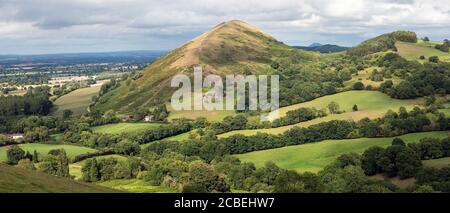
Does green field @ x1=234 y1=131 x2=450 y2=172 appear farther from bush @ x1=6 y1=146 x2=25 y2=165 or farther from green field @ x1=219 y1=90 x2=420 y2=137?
bush @ x1=6 y1=146 x2=25 y2=165

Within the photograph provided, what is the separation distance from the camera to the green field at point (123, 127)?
16712cm

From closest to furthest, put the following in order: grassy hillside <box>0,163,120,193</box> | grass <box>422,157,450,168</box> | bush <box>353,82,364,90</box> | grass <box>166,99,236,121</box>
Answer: grassy hillside <box>0,163,120,193</box> < grass <box>422,157,450,168</box> < grass <box>166,99,236,121</box> < bush <box>353,82,364,90</box>

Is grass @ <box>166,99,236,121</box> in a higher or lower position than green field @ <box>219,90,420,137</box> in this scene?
lower

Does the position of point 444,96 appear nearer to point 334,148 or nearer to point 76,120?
point 334,148

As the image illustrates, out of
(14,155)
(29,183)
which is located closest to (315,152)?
(14,155)

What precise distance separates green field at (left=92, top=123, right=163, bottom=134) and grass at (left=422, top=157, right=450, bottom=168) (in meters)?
92.8

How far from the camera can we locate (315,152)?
119 m

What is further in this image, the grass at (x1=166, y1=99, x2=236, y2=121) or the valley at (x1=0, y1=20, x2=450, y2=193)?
the grass at (x1=166, y1=99, x2=236, y2=121)

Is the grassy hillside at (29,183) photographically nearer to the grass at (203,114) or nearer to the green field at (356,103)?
the green field at (356,103)

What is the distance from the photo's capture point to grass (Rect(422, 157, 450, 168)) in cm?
9369

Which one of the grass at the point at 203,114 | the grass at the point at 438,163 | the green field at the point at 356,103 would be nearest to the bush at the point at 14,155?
the green field at the point at 356,103

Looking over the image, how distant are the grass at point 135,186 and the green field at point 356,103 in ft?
172

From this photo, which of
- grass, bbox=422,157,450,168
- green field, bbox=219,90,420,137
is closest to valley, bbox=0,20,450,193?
grass, bbox=422,157,450,168
